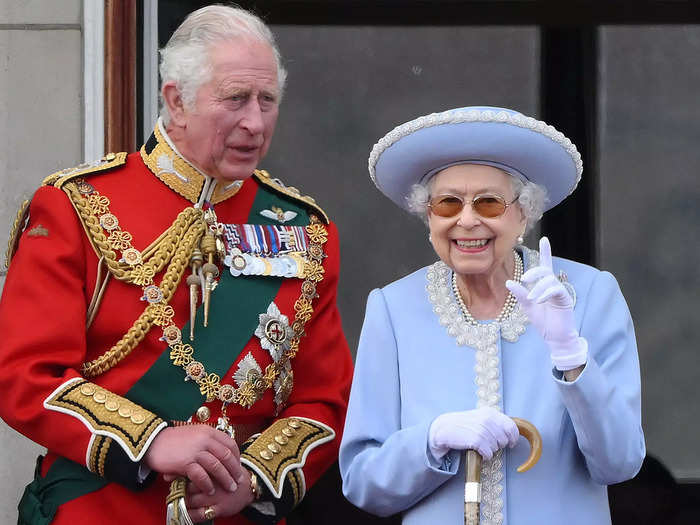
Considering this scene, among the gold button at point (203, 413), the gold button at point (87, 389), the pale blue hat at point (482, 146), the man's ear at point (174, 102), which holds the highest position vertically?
the man's ear at point (174, 102)

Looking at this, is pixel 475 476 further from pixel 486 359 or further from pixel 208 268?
pixel 208 268

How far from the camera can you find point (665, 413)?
476 centimetres

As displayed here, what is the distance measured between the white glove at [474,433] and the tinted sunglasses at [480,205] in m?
0.40

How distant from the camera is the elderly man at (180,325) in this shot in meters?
3.38

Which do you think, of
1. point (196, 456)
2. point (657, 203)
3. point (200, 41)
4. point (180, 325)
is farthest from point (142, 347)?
point (657, 203)

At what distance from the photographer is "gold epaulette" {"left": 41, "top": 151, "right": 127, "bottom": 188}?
11.8ft

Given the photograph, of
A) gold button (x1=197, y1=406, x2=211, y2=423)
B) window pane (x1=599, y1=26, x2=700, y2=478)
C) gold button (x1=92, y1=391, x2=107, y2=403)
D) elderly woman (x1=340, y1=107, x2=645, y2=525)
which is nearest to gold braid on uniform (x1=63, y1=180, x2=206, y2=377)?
gold button (x1=92, y1=391, x2=107, y2=403)

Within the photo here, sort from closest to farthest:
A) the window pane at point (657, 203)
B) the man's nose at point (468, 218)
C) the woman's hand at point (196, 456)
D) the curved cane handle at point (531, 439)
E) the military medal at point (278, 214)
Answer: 1. the curved cane handle at point (531, 439)
2. the man's nose at point (468, 218)
3. the woman's hand at point (196, 456)
4. the military medal at point (278, 214)
5. the window pane at point (657, 203)

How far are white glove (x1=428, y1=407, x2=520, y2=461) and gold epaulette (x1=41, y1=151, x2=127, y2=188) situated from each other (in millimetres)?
1114

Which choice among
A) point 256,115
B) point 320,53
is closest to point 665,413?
point 320,53

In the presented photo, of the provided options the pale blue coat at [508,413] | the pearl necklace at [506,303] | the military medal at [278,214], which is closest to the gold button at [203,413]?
the pale blue coat at [508,413]

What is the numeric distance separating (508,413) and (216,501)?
718 mm

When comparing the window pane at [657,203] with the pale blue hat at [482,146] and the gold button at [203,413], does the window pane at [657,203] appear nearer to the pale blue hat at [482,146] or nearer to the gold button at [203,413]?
the pale blue hat at [482,146]

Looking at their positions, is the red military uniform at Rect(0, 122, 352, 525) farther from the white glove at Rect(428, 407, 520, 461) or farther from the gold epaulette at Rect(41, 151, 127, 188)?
the white glove at Rect(428, 407, 520, 461)
